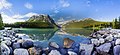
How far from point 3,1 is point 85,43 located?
4.17ft

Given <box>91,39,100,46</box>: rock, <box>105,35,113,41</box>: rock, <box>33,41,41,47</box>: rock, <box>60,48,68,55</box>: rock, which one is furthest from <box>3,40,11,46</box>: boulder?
<box>105,35,113,41</box>: rock

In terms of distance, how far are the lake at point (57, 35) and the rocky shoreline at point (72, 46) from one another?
0.05 m

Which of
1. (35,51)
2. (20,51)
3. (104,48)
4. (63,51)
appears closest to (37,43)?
(35,51)

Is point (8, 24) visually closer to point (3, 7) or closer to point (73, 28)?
Result: point (3, 7)

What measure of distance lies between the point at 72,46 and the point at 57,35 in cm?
26

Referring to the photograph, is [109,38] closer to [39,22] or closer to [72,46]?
[72,46]

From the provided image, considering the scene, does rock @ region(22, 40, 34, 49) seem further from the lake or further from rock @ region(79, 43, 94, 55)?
rock @ region(79, 43, 94, 55)

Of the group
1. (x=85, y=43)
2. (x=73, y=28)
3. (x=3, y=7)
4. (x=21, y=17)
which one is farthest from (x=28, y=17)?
(x=85, y=43)

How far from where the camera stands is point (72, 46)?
3.45 m

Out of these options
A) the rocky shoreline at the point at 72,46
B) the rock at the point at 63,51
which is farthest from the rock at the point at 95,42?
the rock at the point at 63,51

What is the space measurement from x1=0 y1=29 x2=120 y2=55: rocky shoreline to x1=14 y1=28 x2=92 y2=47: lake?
0.05m

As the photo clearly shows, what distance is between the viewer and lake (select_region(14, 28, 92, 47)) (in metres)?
3.46

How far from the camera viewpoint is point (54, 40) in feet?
11.4

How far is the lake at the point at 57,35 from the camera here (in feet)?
11.4
